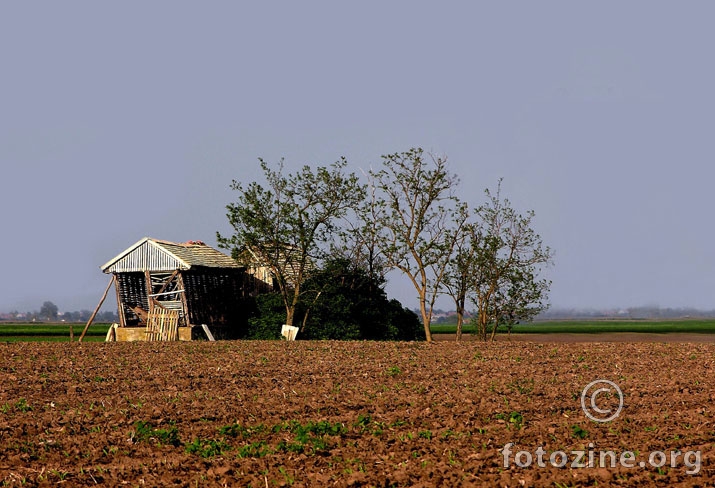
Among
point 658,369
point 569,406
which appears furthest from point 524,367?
point 569,406

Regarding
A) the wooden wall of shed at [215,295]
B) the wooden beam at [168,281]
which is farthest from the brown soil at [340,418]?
the wooden wall of shed at [215,295]

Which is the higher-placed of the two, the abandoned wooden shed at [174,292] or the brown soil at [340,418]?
the abandoned wooden shed at [174,292]

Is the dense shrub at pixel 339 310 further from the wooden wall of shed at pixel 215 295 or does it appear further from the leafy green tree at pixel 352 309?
the wooden wall of shed at pixel 215 295

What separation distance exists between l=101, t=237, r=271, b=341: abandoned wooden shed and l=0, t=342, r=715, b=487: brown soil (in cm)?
1492

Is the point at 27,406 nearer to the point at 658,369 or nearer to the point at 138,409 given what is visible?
the point at 138,409

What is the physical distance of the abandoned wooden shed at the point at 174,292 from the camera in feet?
139

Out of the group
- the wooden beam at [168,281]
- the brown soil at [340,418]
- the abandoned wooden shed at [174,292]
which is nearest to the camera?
the brown soil at [340,418]

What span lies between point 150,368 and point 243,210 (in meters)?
18.3

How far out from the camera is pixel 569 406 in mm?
16688

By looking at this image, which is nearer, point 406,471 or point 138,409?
point 406,471

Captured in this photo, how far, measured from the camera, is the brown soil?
11.5 metres

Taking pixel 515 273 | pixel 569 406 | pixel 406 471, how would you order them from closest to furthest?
pixel 406 471 < pixel 569 406 < pixel 515 273

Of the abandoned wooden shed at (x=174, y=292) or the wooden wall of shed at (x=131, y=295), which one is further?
the wooden wall of shed at (x=131, y=295)

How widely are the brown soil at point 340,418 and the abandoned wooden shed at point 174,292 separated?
14918mm
